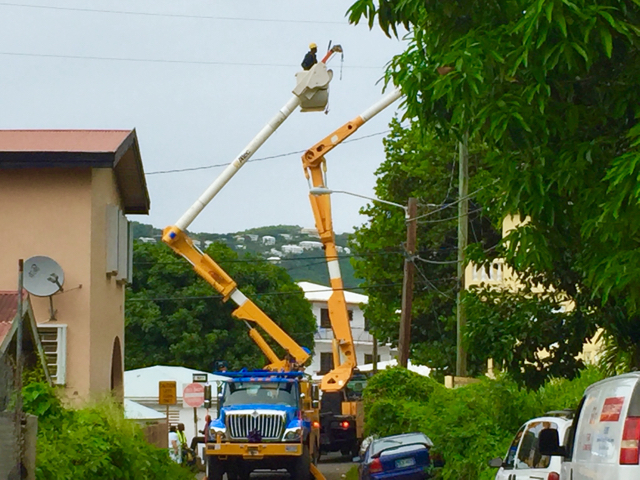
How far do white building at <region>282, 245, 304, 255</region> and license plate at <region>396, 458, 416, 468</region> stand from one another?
146m

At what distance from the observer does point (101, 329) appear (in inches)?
928

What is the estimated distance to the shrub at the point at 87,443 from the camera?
46.2 ft

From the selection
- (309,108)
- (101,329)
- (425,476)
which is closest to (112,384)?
(101,329)

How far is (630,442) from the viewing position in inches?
313

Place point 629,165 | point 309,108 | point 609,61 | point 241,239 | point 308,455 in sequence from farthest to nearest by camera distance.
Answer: point 241,239 < point 309,108 < point 308,455 < point 609,61 < point 629,165

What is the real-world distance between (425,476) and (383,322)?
86.6ft

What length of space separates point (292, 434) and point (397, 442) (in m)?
3.99

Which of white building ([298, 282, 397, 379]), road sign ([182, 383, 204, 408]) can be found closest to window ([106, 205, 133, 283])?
road sign ([182, 383, 204, 408])

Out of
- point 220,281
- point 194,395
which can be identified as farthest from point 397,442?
point 220,281

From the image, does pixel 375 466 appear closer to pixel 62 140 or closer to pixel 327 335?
pixel 62 140

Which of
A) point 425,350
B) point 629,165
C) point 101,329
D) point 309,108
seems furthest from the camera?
point 425,350

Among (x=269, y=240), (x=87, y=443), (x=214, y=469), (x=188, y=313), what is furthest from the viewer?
(x=269, y=240)

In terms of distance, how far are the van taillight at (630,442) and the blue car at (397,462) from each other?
13.9 meters

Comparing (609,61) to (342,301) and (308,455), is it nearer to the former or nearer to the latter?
(308,455)
